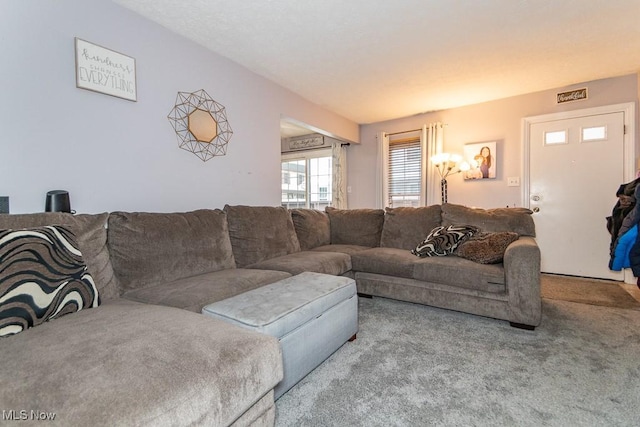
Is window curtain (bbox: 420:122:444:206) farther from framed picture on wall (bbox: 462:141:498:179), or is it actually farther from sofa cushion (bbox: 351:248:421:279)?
sofa cushion (bbox: 351:248:421:279)

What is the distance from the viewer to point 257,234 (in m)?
2.67

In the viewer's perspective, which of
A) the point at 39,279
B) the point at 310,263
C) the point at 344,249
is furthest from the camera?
the point at 344,249

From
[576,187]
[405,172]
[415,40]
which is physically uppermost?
[415,40]

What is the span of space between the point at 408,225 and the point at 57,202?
9.78 feet

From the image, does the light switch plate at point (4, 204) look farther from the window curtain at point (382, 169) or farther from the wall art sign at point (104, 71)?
the window curtain at point (382, 169)

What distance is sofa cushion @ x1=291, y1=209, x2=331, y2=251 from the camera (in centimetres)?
337

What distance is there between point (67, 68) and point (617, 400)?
11.7 ft

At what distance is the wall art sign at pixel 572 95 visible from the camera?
11.7ft

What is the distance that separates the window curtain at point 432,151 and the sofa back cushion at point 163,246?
Answer: 3.44m

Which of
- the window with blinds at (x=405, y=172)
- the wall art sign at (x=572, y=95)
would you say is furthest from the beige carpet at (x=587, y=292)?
the wall art sign at (x=572, y=95)

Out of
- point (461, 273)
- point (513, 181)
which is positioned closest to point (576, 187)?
point (513, 181)

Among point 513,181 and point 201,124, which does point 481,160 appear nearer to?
point 513,181

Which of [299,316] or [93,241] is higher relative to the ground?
[93,241]

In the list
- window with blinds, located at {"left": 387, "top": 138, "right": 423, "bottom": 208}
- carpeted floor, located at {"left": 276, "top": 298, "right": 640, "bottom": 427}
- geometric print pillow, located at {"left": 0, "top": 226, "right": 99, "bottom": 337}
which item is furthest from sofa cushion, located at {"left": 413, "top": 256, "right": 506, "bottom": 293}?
window with blinds, located at {"left": 387, "top": 138, "right": 423, "bottom": 208}
